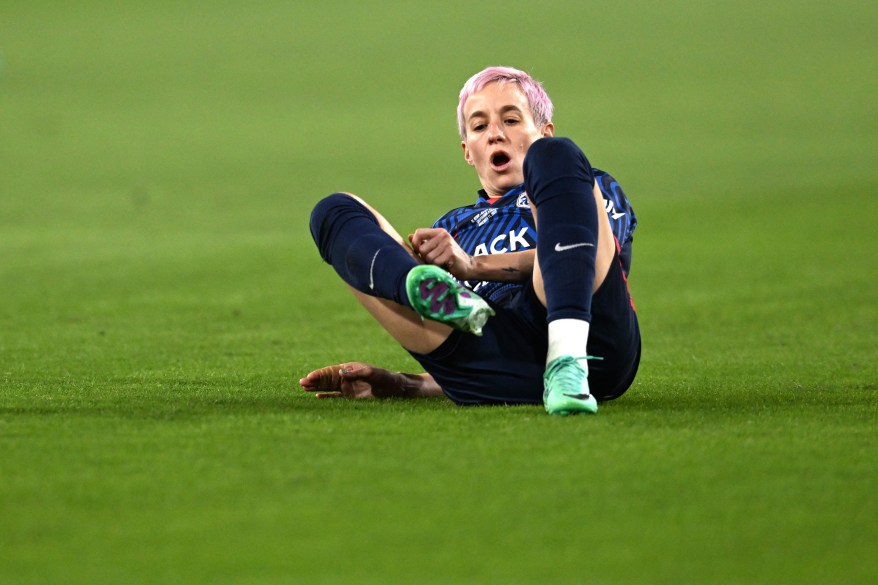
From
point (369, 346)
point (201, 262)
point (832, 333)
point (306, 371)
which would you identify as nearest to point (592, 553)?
point (306, 371)

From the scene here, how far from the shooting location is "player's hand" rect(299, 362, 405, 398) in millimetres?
3781

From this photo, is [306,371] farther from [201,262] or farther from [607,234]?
[201,262]

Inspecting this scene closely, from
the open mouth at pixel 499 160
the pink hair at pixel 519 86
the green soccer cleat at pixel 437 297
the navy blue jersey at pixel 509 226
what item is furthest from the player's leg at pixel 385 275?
the pink hair at pixel 519 86

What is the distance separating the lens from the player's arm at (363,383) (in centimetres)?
379

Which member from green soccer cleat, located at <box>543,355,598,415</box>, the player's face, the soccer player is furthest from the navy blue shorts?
the player's face

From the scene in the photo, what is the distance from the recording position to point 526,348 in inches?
136

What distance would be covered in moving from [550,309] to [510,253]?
331 mm

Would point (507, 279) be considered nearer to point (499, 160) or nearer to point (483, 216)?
point (483, 216)

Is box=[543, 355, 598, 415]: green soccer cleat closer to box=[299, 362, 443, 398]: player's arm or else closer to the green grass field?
the green grass field

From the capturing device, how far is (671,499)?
2.42m

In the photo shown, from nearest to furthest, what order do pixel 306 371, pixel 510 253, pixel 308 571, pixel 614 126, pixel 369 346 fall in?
pixel 308 571 → pixel 510 253 → pixel 306 371 → pixel 369 346 → pixel 614 126

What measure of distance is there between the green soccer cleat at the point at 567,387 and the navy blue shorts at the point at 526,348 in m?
0.21

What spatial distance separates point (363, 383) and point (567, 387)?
820 mm

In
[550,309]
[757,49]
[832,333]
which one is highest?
[757,49]
